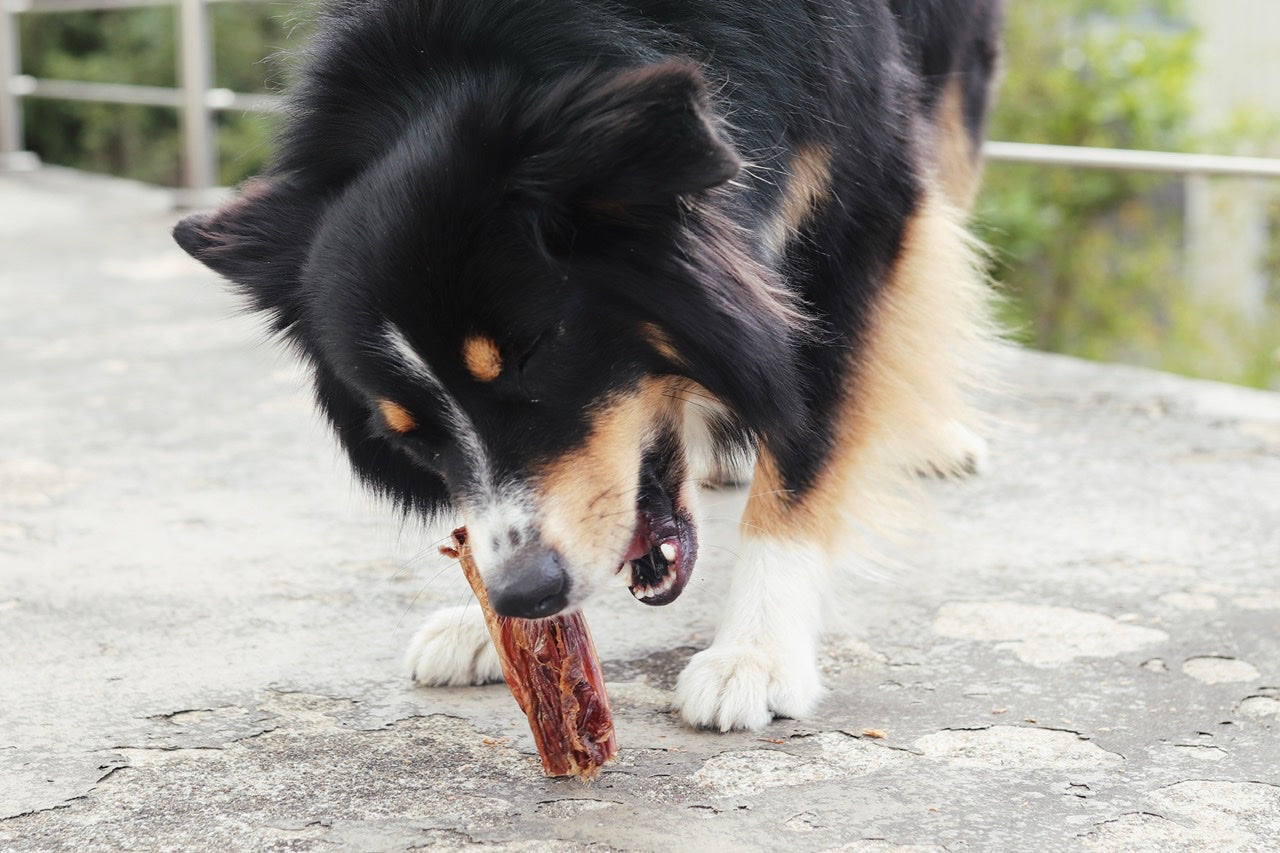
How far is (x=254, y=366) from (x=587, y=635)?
8.64 feet

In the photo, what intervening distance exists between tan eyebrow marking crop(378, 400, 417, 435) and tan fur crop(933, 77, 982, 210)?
1654mm

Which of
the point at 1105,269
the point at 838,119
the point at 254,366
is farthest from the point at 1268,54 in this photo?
the point at 838,119

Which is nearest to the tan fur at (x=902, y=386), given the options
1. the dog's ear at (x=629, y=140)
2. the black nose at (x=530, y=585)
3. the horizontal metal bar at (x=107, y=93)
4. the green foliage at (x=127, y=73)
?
the black nose at (x=530, y=585)

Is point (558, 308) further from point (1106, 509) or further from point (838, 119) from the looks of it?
point (1106, 509)

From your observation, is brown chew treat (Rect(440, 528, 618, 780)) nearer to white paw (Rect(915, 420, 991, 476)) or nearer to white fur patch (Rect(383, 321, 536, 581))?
white fur patch (Rect(383, 321, 536, 581))

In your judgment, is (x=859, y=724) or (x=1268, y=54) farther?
(x=1268, y=54)

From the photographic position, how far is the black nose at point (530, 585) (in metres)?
1.85

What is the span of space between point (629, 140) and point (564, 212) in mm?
174

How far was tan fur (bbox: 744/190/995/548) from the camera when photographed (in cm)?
242

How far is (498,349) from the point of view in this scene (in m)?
1.88

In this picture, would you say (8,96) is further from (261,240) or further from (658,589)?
(658,589)

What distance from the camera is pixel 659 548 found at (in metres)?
2.20

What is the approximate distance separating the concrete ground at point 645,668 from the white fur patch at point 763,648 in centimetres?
4

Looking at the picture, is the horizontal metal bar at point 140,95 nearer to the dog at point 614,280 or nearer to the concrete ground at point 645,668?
the concrete ground at point 645,668
